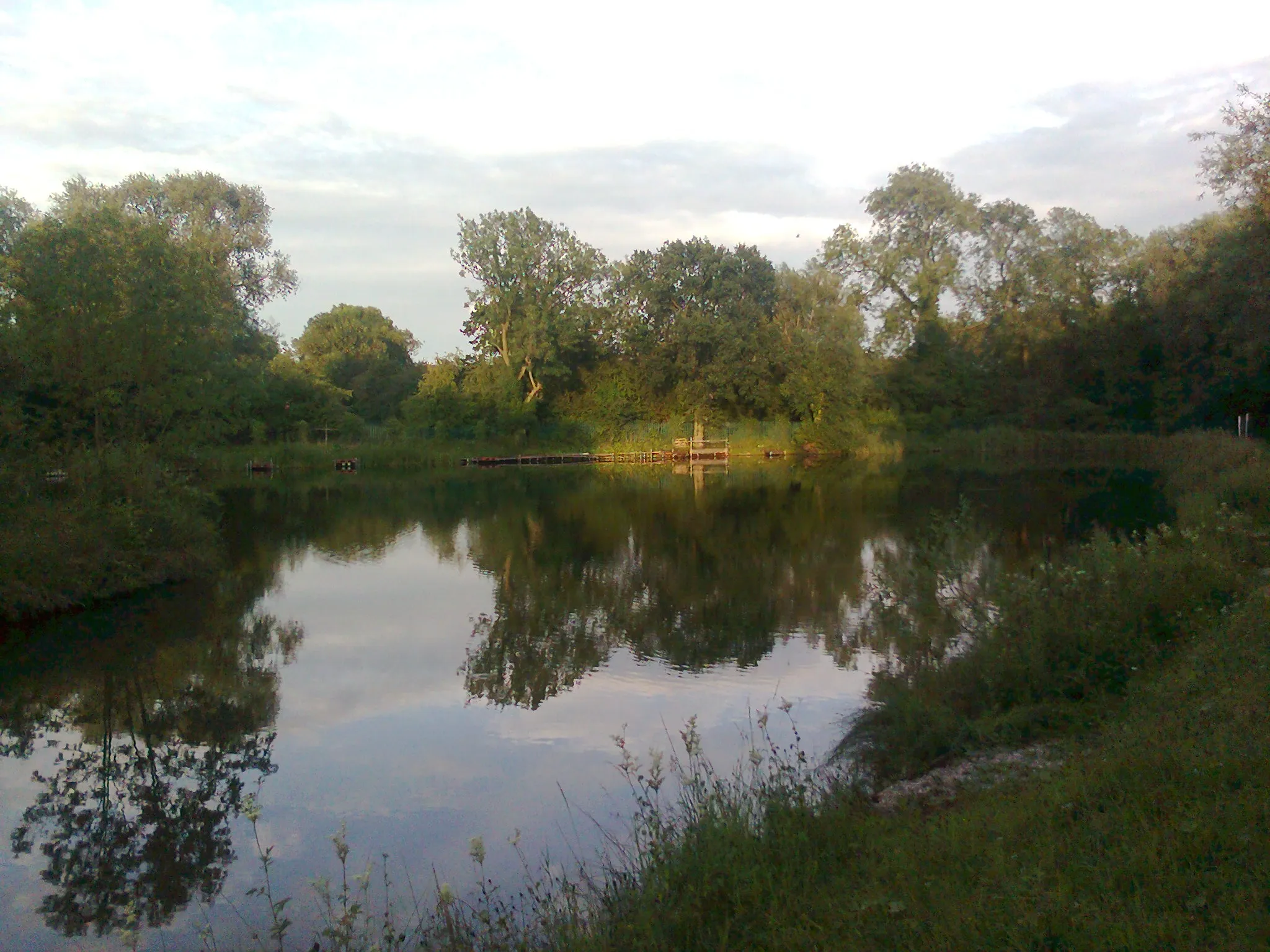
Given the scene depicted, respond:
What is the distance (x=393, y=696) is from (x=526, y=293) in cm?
4802

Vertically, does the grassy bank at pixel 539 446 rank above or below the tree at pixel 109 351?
below

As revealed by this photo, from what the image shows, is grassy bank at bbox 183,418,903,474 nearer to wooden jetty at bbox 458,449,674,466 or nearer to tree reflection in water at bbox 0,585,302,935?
wooden jetty at bbox 458,449,674,466

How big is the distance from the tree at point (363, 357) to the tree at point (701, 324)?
1472 cm

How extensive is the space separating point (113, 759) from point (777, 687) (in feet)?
18.7

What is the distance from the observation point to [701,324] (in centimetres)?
5544

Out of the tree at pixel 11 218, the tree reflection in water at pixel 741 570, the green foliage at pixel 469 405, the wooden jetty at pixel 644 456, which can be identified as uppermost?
the tree at pixel 11 218

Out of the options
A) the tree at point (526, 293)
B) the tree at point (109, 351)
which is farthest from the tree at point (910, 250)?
the tree at point (109, 351)

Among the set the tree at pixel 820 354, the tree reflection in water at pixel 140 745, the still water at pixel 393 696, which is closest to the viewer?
the tree reflection in water at pixel 140 745

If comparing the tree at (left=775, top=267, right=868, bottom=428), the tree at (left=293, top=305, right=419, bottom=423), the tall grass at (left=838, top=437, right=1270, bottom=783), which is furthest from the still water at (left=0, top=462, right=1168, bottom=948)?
the tree at (left=293, top=305, right=419, bottom=423)

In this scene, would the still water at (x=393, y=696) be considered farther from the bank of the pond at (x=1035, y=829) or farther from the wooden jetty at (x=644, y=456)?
the wooden jetty at (x=644, y=456)

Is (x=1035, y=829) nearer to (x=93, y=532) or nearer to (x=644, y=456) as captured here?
(x=93, y=532)

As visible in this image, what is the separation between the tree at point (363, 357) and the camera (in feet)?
208

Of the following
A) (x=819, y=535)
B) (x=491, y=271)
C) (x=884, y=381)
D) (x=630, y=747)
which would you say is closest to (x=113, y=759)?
(x=630, y=747)

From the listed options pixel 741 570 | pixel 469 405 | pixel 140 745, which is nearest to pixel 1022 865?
pixel 140 745
